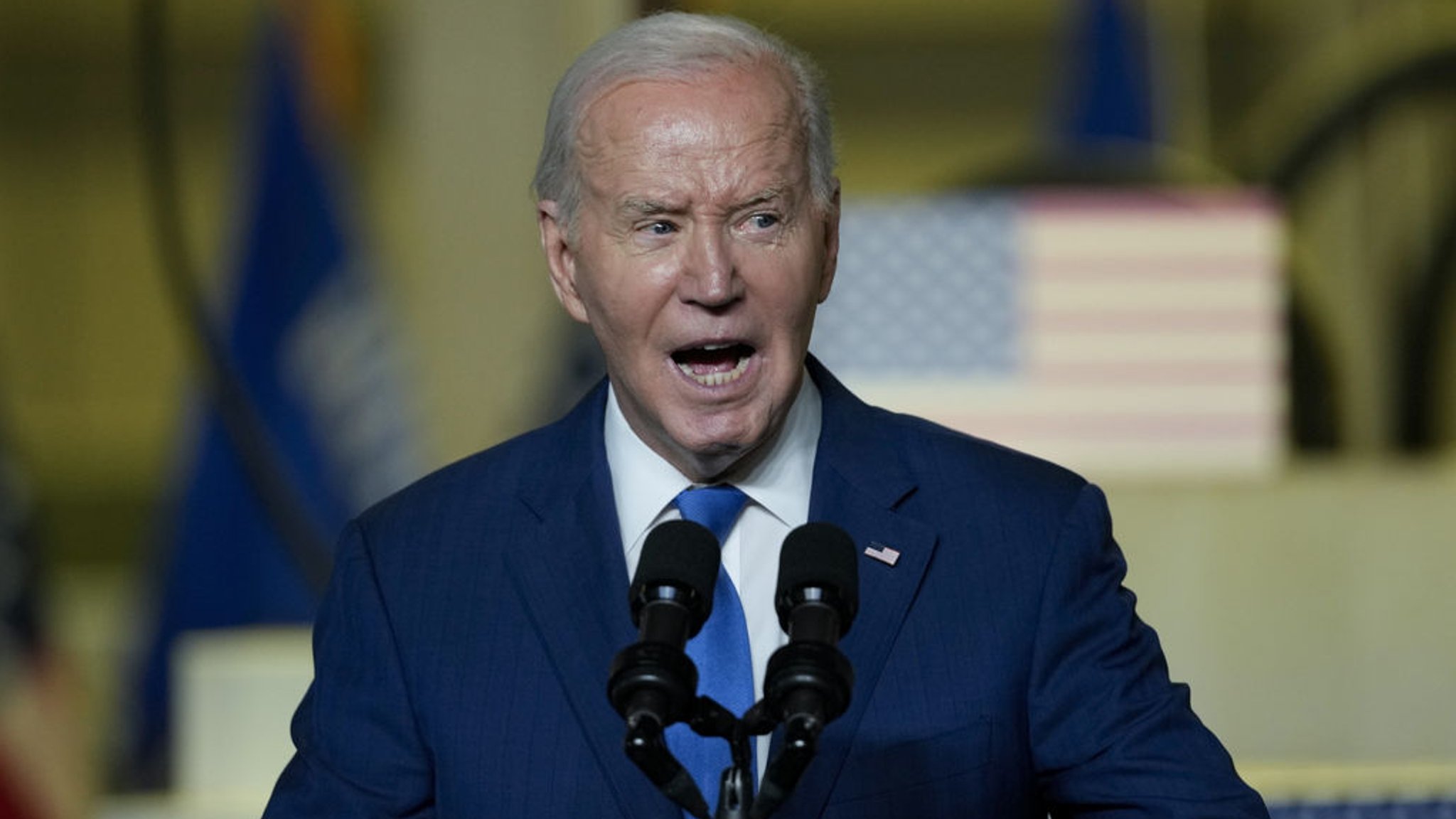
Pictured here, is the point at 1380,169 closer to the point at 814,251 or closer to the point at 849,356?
the point at 849,356

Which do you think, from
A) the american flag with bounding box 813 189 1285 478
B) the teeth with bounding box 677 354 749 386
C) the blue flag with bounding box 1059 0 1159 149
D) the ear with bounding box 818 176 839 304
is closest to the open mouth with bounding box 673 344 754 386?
the teeth with bounding box 677 354 749 386

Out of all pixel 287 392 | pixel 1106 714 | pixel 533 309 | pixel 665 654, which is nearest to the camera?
pixel 665 654

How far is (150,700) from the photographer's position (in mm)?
7410

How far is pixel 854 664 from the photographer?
208 cm

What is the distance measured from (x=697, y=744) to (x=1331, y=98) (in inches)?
324

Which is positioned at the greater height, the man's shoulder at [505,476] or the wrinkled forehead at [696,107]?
the wrinkled forehead at [696,107]

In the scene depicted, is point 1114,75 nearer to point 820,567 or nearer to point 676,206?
point 676,206

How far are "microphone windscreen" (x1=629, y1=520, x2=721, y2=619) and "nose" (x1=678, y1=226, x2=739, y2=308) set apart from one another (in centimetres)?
A: 35

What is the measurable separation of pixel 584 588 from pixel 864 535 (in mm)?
261

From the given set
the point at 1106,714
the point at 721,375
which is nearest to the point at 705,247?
the point at 721,375

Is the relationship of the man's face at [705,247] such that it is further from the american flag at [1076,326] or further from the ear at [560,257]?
the american flag at [1076,326]

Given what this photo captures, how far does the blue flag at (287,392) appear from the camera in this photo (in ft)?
23.4

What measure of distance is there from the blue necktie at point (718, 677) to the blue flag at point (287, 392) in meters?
5.07

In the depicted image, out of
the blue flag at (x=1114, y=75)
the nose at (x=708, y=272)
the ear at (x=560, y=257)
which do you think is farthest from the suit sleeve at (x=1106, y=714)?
the blue flag at (x=1114, y=75)
